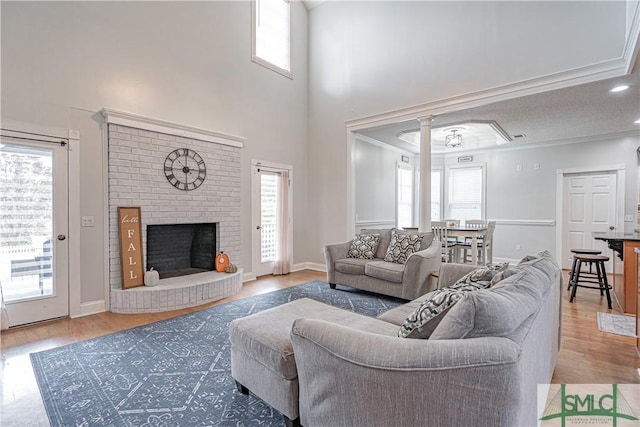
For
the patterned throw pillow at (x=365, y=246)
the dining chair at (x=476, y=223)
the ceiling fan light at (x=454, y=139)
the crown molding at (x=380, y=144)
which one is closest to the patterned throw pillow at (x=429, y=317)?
the patterned throw pillow at (x=365, y=246)

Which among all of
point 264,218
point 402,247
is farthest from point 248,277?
point 402,247

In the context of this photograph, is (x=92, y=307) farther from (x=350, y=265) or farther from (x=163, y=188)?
(x=350, y=265)

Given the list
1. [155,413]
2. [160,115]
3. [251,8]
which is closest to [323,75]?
[251,8]

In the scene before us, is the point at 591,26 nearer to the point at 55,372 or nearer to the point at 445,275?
the point at 445,275

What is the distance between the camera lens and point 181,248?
464 cm

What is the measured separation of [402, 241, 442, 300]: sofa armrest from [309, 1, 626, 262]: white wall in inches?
81.3

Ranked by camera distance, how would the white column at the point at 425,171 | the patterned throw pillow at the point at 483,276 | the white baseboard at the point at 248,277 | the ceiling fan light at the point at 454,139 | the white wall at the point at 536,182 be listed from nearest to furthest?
1. the patterned throw pillow at the point at 483,276
2. the white column at the point at 425,171
3. the white baseboard at the point at 248,277
4. the white wall at the point at 536,182
5. the ceiling fan light at the point at 454,139

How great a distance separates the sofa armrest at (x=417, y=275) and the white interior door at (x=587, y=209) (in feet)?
14.0

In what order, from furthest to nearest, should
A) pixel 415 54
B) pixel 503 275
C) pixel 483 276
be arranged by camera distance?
pixel 415 54 < pixel 483 276 < pixel 503 275

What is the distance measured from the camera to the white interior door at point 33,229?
310 cm

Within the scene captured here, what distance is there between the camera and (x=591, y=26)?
11.4ft

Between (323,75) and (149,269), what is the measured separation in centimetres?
461

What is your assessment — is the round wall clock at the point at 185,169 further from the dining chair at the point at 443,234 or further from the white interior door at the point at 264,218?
the dining chair at the point at 443,234
